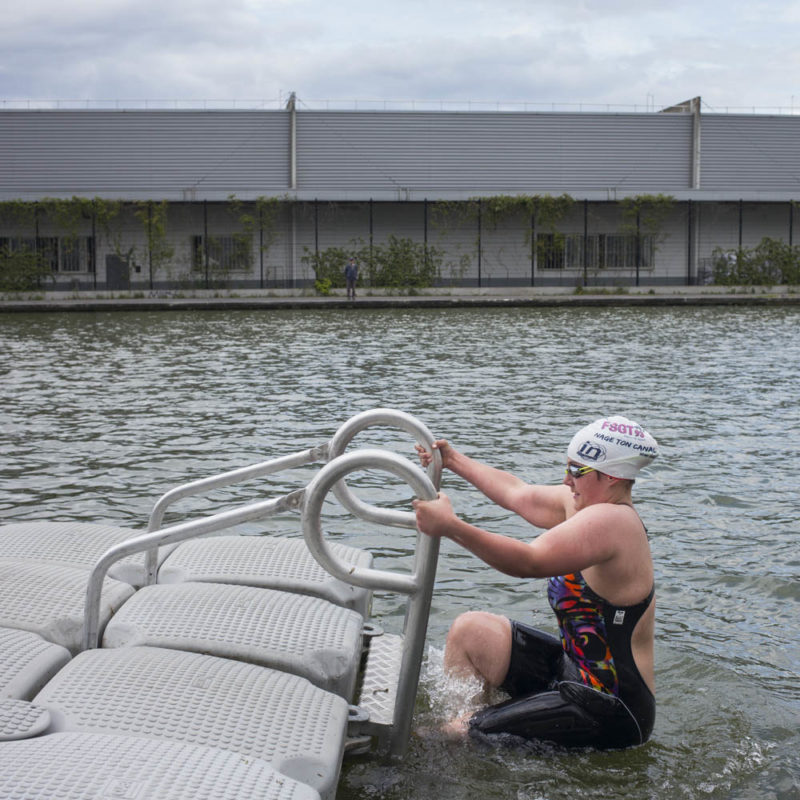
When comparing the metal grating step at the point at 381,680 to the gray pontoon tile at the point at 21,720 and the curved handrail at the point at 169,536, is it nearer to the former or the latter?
the curved handrail at the point at 169,536

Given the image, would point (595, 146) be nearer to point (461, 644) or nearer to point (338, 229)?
point (338, 229)

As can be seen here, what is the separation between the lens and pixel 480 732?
13.6ft

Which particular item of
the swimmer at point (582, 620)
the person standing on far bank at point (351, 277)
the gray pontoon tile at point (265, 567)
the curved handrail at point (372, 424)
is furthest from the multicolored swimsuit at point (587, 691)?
the person standing on far bank at point (351, 277)

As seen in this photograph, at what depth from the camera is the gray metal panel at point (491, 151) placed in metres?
40.5

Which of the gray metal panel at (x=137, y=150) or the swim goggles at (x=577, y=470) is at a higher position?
the gray metal panel at (x=137, y=150)

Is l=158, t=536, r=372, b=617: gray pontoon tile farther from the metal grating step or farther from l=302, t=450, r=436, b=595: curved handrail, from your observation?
l=302, t=450, r=436, b=595: curved handrail

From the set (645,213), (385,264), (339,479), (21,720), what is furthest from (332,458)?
(645,213)

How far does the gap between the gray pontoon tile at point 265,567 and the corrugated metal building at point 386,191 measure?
33404 mm

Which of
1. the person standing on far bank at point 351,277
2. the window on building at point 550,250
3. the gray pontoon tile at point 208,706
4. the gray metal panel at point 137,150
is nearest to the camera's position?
the gray pontoon tile at point 208,706

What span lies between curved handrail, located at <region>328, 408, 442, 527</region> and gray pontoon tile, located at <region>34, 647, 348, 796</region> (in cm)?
63

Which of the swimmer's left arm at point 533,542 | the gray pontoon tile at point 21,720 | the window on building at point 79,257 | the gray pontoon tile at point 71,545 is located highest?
the window on building at point 79,257

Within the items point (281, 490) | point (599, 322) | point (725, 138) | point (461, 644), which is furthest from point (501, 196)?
point (461, 644)

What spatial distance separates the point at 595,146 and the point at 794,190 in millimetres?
8191

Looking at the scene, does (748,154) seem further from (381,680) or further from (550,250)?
(381,680)
